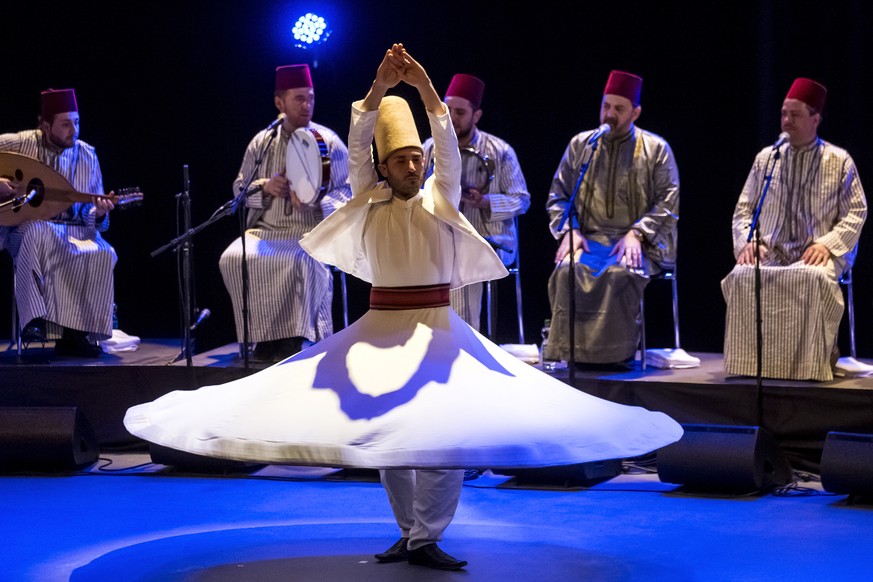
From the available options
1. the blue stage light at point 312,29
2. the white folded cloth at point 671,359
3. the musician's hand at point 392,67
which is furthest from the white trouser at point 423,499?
the blue stage light at point 312,29

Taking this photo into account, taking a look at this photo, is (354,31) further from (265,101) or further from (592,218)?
(592,218)

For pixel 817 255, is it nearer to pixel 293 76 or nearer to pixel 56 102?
pixel 293 76

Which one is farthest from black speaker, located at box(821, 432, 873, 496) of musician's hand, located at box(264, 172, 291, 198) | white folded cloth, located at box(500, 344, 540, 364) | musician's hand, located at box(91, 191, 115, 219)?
musician's hand, located at box(91, 191, 115, 219)

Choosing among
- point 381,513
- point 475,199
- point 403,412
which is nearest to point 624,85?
point 475,199

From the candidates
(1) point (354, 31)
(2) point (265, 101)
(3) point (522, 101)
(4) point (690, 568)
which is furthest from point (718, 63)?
A: (4) point (690, 568)

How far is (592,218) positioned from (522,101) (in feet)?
4.45

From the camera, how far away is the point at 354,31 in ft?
27.4

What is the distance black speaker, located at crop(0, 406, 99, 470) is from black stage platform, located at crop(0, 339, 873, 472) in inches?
18.8

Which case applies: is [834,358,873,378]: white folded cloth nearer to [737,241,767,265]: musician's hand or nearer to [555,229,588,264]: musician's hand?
[737,241,767,265]: musician's hand

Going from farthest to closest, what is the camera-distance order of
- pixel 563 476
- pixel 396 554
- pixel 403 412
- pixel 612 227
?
pixel 612 227 < pixel 563 476 < pixel 396 554 < pixel 403 412

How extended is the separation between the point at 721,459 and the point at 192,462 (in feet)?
8.83

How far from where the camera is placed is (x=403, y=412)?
399 centimetres

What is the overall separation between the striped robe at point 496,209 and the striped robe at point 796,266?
1275 millimetres

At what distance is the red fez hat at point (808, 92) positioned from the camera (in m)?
6.36
